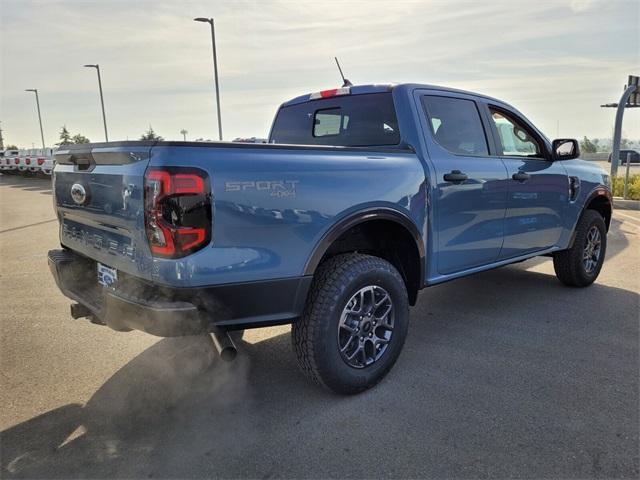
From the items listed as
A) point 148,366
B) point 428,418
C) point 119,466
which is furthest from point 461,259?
point 119,466

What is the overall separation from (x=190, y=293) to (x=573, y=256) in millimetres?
4116

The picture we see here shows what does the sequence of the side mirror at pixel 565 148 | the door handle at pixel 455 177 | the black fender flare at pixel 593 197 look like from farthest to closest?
the black fender flare at pixel 593 197
the side mirror at pixel 565 148
the door handle at pixel 455 177

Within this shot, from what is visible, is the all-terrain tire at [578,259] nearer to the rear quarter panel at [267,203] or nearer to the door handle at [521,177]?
the door handle at [521,177]

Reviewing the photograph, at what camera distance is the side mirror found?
4.53 meters

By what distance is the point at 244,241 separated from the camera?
2.41 metres

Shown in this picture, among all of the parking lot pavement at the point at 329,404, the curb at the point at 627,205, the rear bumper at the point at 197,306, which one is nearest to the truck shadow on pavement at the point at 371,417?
the parking lot pavement at the point at 329,404

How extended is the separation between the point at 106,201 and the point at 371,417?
1802mm

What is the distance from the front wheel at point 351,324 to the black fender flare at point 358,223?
0.20 metres

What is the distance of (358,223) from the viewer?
2.88 m

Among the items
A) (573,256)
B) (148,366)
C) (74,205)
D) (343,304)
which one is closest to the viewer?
(343,304)

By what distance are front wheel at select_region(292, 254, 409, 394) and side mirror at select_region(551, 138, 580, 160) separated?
7.78ft

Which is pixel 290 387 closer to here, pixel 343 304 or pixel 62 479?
pixel 343 304

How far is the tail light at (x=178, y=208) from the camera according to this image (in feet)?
7.39

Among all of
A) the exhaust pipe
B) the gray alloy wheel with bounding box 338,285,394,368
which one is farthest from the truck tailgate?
the gray alloy wheel with bounding box 338,285,394,368
